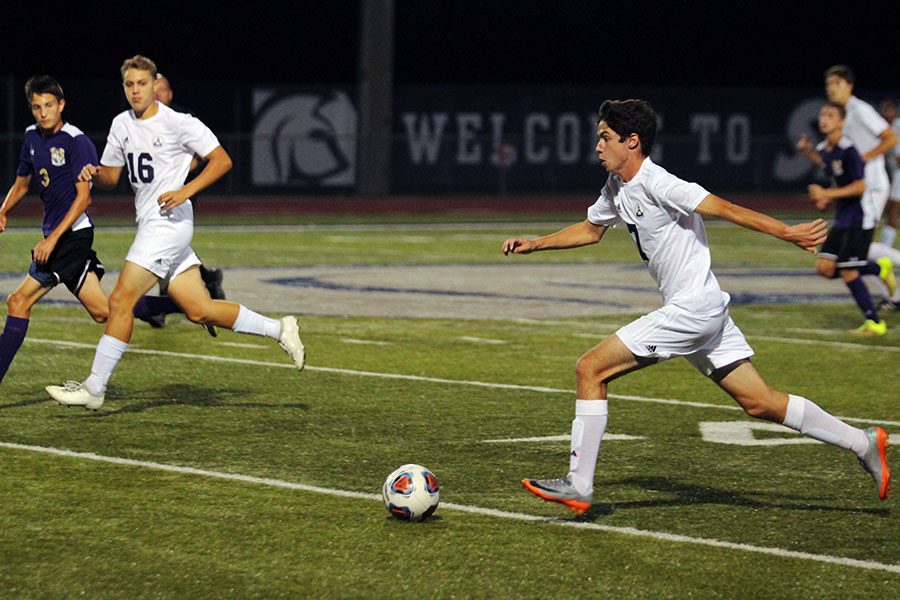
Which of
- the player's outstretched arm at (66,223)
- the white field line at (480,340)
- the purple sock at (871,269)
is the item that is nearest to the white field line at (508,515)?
the player's outstretched arm at (66,223)

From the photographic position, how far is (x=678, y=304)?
740 centimetres

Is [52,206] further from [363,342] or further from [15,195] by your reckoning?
[363,342]

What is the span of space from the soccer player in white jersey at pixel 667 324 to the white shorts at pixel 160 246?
10.6ft

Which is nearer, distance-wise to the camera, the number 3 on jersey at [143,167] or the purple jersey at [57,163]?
the number 3 on jersey at [143,167]

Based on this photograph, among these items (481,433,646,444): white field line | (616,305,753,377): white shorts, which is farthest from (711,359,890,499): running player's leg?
(481,433,646,444): white field line

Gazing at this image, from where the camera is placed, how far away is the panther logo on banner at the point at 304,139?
117 ft

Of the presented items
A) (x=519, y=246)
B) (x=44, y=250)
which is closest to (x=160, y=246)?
(x=44, y=250)

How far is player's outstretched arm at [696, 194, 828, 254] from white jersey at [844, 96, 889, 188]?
8091mm

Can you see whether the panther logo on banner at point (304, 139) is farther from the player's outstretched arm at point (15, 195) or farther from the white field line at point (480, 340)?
the player's outstretched arm at point (15, 195)

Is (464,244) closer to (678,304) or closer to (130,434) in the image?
(130,434)

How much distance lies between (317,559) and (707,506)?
77.8 inches

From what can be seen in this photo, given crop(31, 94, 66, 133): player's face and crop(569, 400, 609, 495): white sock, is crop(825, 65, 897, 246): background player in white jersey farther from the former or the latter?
crop(569, 400, 609, 495): white sock

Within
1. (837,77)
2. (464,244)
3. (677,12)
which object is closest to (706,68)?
(677,12)

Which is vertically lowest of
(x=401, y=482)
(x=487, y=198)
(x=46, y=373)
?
(x=487, y=198)
